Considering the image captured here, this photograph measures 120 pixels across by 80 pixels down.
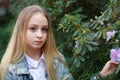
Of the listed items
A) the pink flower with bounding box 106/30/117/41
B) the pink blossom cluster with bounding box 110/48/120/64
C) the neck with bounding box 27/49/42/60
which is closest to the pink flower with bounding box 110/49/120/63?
the pink blossom cluster with bounding box 110/48/120/64

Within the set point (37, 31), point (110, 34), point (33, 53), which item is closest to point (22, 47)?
point (33, 53)

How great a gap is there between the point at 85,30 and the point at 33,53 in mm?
463

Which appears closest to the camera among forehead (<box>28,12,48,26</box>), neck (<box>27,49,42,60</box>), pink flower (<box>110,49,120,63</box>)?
pink flower (<box>110,49,120,63</box>)

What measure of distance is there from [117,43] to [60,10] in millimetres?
1000

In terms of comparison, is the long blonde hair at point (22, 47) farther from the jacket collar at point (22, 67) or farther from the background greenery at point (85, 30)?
the background greenery at point (85, 30)

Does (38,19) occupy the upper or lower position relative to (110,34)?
upper

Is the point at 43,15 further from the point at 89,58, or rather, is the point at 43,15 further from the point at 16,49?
the point at 89,58

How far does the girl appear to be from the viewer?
3350 mm

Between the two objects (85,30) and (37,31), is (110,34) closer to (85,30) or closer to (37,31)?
(85,30)

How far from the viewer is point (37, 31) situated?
330 cm

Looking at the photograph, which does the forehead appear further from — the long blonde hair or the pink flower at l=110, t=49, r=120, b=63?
the pink flower at l=110, t=49, r=120, b=63

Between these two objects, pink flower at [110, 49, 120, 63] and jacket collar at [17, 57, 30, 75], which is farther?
jacket collar at [17, 57, 30, 75]

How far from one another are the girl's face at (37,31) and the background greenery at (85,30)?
0.28 meters

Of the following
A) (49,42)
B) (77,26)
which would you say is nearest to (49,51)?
(49,42)
